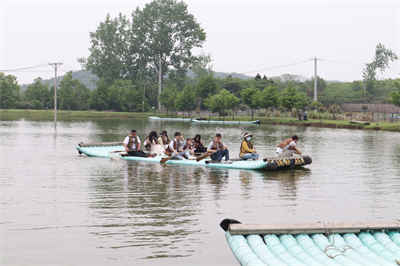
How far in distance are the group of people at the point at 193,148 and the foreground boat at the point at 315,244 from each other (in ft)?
41.6

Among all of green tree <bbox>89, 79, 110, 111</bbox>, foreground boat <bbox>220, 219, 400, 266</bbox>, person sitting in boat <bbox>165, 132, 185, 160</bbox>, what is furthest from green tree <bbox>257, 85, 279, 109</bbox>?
foreground boat <bbox>220, 219, 400, 266</bbox>

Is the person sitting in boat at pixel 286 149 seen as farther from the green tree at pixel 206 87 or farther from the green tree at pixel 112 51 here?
the green tree at pixel 112 51

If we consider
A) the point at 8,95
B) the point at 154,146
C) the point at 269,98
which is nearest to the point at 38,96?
the point at 8,95

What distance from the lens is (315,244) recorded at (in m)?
9.76

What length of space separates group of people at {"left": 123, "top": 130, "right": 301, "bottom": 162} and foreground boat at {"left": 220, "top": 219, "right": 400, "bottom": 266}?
12.7 meters

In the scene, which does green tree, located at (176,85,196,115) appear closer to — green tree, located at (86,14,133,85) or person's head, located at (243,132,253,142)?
green tree, located at (86,14,133,85)

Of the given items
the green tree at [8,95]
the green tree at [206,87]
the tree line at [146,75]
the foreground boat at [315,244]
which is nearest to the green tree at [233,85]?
the tree line at [146,75]

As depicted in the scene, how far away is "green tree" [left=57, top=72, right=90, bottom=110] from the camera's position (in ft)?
371

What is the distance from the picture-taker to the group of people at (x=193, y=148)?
23656 millimetres

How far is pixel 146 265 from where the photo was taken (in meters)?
9.98

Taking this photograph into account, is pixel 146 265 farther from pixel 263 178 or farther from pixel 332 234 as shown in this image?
pixel 263 178

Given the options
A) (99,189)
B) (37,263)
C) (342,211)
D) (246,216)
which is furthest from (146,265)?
(99,189)

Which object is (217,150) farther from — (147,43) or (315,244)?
(147,43)

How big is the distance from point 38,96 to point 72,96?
25.8 ft
